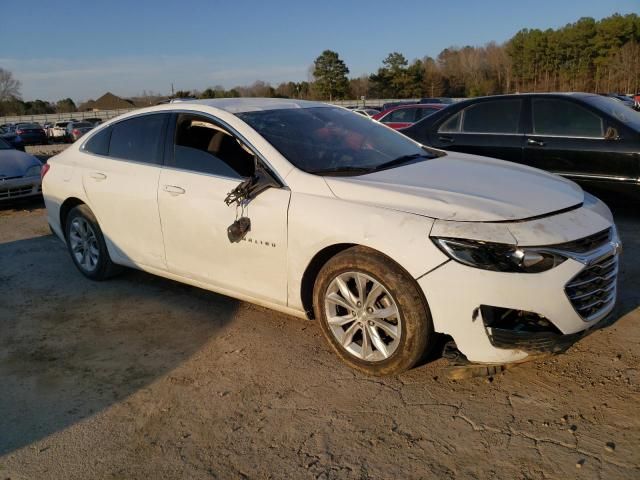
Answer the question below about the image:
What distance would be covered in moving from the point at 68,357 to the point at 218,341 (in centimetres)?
100

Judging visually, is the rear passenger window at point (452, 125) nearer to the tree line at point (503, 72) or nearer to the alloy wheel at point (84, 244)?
the alloy wheel at point (84, 244)

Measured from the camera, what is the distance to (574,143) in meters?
6.17

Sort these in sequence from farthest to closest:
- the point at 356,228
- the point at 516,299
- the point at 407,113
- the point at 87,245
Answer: the point at 407,113 → the point at 87,245 → the point at 356,228 → the point at 516,299

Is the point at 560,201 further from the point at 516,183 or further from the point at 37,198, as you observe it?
the point at 37,198

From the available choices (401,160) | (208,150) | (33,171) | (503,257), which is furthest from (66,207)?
(33,171)

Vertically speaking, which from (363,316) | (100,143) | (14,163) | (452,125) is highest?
(100,143)

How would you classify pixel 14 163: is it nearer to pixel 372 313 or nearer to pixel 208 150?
pixel 208 150

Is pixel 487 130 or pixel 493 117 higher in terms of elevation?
pixel 493 117

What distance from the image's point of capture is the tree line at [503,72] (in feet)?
207

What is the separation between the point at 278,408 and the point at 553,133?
4.98m

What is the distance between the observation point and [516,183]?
11.0 feet

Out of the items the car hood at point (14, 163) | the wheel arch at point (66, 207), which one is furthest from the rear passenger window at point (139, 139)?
the car hood at point (14, 163)

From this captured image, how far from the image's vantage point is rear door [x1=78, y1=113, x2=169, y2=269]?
167 inches

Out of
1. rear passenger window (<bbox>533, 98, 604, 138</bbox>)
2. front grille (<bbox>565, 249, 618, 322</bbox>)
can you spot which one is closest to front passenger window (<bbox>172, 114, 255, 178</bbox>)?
front grille (<bbox>565, 249, 618, 322</bbox>)
